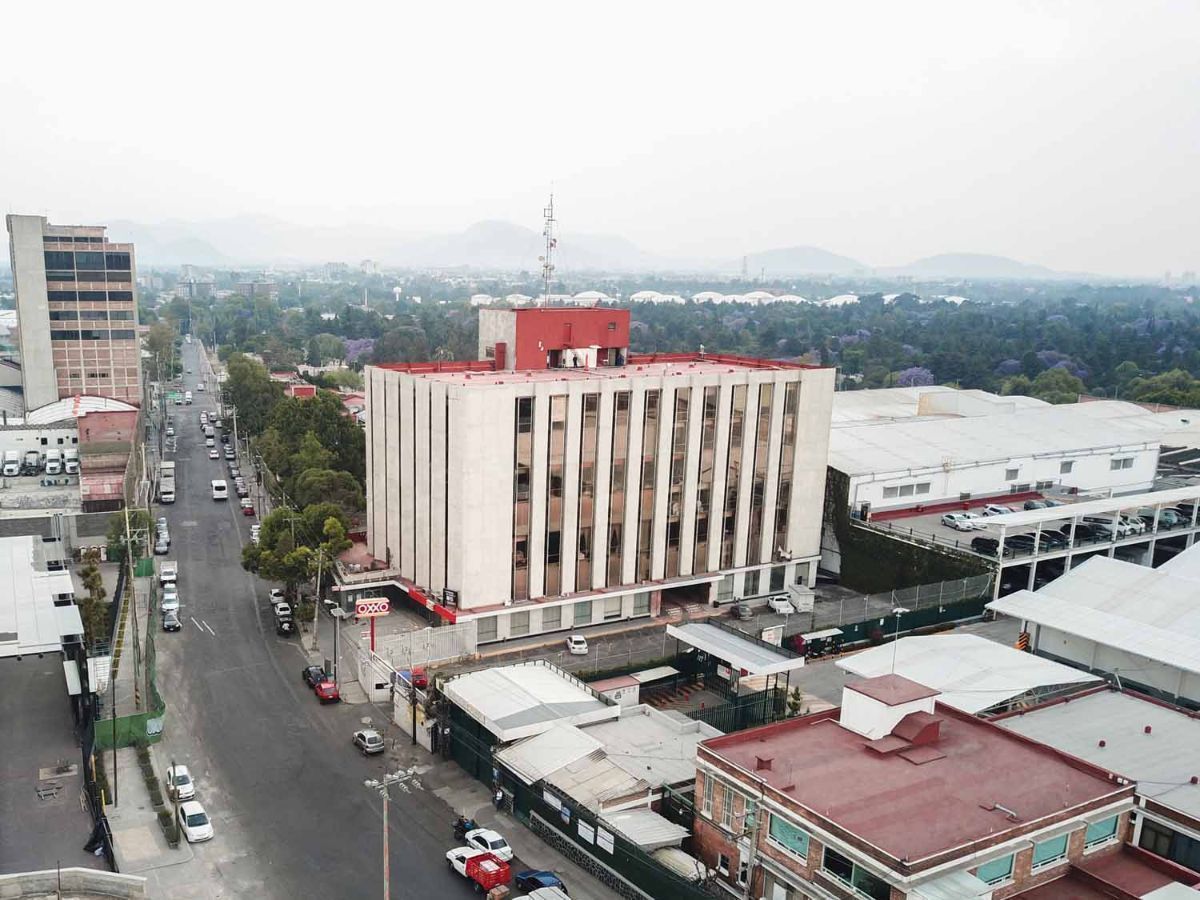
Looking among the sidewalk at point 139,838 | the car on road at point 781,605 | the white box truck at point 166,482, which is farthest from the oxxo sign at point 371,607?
the white box truck at point 166,482

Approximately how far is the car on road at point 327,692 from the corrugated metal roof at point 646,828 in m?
16.0

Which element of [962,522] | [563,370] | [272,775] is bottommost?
[272,775]

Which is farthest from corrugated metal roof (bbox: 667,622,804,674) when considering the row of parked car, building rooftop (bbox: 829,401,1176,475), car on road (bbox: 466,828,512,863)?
building rooftop (bbox: 829,401,1176,475)

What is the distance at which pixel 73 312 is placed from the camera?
9569 centimetres

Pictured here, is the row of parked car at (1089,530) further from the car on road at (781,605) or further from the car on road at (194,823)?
the car on road at (194,823)

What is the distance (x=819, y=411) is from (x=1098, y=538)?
19.1 metres

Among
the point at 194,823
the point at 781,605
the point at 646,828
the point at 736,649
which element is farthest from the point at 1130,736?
the point at 194,823

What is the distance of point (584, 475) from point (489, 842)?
20039 mm

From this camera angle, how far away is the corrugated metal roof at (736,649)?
3791cm

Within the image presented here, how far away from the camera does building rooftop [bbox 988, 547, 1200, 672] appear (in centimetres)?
4044

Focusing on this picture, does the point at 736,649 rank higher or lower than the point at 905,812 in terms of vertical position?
lower

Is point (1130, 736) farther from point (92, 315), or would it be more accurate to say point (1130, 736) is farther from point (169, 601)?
point (92, 315)

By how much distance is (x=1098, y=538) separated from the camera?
57594mm

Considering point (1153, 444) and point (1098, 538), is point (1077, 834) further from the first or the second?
point (1153, 444)
